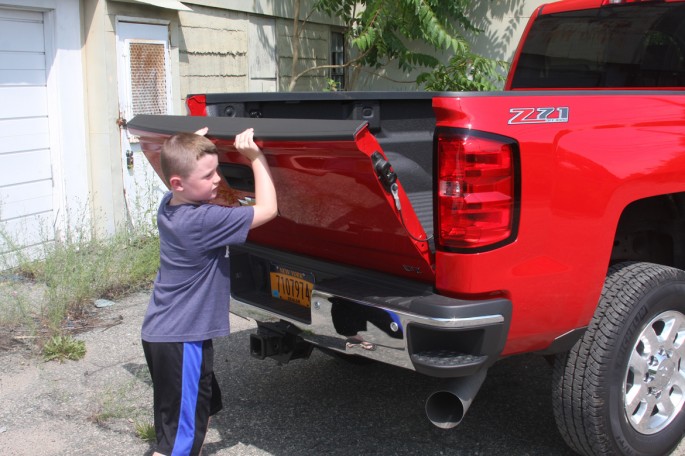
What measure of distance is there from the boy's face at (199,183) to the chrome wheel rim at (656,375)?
6.24 ft

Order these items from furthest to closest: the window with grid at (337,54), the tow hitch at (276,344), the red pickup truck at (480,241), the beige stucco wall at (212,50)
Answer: the window with grid at (337,54) → the beige stucco wall at (212,50) → the tow hitch at (276,344) → the red pickup truck at (480,241)

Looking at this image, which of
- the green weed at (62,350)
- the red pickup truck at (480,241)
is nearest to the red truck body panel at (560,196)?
the red pickup truck at (480,241)

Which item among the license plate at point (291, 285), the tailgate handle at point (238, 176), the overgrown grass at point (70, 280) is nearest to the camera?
the tailgate handle at point (238, 176)

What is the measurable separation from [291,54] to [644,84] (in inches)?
234

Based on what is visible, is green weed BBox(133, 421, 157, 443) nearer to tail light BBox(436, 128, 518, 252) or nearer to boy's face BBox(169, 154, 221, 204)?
boy's face BBox(169, 154, 221, 204)

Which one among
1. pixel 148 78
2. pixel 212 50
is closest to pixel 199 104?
pixel 148 78

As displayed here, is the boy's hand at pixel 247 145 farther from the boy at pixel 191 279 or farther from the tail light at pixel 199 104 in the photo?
the tail light at pixel 199 104

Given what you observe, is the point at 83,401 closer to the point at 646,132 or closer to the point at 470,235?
the point at 470,235

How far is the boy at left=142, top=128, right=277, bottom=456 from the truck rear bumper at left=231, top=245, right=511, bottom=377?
413mm

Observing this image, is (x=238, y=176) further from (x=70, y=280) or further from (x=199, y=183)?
(x=70, y=280)

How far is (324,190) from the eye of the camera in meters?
3.10

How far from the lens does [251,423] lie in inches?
159

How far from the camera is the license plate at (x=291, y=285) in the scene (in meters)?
3.52

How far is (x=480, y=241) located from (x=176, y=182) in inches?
47.3
